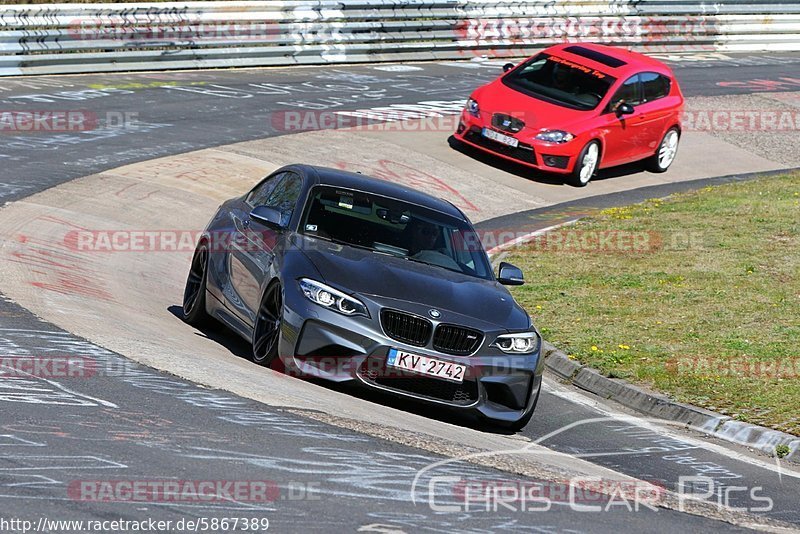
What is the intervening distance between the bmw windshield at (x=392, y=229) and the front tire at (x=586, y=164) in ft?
34.5

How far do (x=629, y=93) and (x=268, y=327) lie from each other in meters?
13.6

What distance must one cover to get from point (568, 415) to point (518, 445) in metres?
1.36

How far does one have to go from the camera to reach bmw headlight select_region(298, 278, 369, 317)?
886cm

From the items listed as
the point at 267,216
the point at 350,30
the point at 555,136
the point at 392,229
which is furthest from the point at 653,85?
the point at 267,216

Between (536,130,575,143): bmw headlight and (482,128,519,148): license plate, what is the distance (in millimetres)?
395

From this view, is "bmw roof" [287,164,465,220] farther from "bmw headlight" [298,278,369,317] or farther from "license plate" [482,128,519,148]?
"license plate" [482,128,519,148]

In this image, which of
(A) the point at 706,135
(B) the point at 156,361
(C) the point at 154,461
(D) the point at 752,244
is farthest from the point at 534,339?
(A) the point at 706,135

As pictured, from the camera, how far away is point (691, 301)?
528 inches

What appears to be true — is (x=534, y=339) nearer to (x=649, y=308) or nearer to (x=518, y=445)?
(x=518, y=445)
